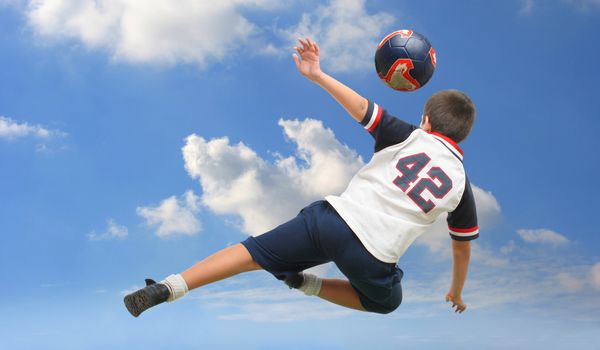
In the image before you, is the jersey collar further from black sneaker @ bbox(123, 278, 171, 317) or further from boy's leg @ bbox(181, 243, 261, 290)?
black sneaker @ bbox(123, 278, 171, 317)

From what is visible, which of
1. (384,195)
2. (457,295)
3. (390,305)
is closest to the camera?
(384,195)

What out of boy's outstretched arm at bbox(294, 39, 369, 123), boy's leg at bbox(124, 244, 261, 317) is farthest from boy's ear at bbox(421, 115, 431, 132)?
boy's leg at bbox(124, 244, 261, 317)

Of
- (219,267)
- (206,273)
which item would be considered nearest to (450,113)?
(219,267)

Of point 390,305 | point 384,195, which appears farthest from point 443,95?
point 390,305

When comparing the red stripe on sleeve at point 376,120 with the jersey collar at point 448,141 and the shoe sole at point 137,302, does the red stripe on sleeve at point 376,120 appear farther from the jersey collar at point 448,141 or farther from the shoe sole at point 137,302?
the shoe sole at point 137,302

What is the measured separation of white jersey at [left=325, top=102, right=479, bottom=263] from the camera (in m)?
4.62

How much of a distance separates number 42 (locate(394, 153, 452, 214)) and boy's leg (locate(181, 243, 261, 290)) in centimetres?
126

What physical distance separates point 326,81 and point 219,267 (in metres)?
1.60

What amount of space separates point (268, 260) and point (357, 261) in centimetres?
66

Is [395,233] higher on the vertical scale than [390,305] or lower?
higher

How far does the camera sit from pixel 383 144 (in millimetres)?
A: 4781

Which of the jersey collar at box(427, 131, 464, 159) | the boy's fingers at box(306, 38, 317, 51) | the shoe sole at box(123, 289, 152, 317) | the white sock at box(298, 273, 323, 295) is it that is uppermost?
the boy's fingers at box(306, 38, 317, 51)

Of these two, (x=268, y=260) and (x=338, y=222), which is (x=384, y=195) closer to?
(x=338, y=222)

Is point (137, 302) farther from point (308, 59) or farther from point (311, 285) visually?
point (308, 59)
